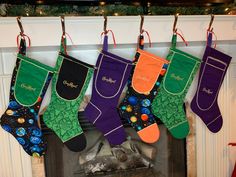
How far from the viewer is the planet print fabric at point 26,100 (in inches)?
51.0

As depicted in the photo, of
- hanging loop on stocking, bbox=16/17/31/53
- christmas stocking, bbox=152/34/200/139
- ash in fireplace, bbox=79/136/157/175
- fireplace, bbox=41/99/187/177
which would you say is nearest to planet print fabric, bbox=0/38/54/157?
hanging loop on stocking, bbox=16/17/31/53

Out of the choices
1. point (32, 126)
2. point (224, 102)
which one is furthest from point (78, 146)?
point (224, 102)

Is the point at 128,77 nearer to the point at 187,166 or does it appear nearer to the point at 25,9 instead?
the point at 25,9

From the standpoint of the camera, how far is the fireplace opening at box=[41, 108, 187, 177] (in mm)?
1636

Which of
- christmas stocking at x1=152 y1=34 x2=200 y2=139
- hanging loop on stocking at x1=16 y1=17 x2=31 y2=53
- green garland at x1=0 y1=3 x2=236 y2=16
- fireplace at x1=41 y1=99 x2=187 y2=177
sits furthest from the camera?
fireplace at x1=41 y1=99 x2=187 y2=177

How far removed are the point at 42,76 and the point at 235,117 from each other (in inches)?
53.4

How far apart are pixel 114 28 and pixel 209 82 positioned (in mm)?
691

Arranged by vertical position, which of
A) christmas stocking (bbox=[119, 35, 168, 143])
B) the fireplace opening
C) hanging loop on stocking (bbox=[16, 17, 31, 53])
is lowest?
the fireplace opening

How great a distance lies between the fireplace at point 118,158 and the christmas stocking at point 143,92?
Answer: 6.6 inches

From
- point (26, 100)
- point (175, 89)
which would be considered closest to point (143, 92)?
point (175, 89)

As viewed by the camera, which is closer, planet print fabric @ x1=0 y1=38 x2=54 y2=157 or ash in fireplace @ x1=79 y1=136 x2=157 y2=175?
planet print fabric @ x1=0 y1=38 x2=54 y2=157

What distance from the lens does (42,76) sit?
1.30m

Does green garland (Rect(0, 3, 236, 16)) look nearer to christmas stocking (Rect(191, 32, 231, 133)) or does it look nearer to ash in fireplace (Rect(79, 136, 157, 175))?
christmas stocking (Rect(191, 32, 231, 133))

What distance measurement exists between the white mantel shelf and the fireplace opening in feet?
1.75
